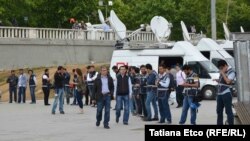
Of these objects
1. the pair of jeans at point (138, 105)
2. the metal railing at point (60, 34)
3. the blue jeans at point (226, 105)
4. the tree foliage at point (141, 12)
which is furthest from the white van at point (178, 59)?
the tree foliage at point (141, 12)

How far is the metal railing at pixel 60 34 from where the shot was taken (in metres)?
45.6

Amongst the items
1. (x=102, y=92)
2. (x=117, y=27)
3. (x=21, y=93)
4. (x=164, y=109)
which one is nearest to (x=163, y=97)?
(x=164, y=109)

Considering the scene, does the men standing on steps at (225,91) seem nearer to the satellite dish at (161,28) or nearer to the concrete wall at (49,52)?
the satellite dish at (161,28)

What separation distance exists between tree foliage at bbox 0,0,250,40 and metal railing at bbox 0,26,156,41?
32.4 ft

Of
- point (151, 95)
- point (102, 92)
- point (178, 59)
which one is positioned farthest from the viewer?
point (178, 59)

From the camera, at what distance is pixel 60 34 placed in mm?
47906

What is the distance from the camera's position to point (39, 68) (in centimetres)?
4706

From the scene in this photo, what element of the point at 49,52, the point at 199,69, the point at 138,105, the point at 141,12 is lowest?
the point at 138,105

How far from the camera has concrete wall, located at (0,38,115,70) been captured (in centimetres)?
4591

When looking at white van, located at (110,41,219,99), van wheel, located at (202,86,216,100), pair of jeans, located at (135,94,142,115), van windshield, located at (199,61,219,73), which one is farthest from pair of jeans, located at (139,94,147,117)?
van windshield, located at (199,61,219,73)

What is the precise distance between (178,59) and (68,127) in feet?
49.6

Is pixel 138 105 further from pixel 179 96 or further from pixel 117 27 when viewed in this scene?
pixel 117 27

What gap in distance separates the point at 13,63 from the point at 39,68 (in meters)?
1.90

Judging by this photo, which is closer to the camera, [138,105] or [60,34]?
[138,105]
